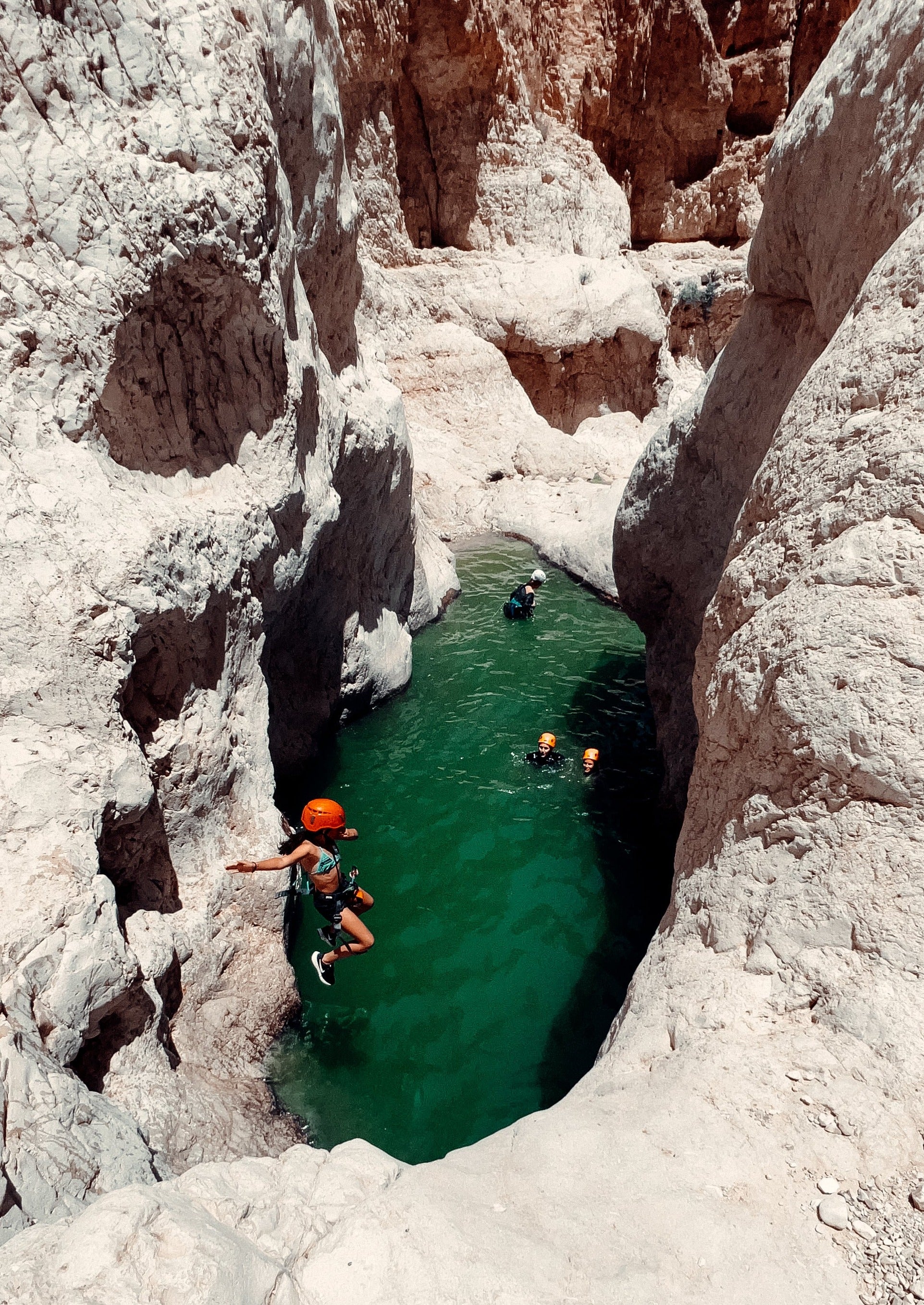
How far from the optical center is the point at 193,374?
589 centimetres

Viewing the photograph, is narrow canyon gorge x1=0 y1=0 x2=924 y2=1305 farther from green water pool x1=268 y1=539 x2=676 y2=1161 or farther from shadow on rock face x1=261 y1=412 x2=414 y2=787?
green water pool x1=268 y1=539 x2=676 y2=1161

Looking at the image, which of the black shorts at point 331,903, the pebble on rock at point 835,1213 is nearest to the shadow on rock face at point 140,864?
the black shorts at point 331,903

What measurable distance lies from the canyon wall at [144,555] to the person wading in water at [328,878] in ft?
1.47

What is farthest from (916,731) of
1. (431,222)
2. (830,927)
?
(431,222)

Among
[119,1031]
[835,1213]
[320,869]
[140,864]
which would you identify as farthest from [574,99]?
[835,1213]

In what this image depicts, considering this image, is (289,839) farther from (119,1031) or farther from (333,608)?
(333,608)

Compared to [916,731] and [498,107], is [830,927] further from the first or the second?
[498,107]

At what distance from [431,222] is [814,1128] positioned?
2191 cm

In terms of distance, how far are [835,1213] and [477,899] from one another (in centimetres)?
469

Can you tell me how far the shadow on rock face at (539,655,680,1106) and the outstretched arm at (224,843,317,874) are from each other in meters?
2.31

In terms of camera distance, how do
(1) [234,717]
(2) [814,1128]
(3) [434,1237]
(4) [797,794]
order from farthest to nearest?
(1) [234,717]
(4) [797,794]
(2) [814,1128]
(3) [434,1237]

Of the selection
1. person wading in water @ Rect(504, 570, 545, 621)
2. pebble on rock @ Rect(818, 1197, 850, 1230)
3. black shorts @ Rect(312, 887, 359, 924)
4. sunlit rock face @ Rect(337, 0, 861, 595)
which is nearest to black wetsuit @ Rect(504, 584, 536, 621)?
person wading in water @ Rect(504, 570, 545, 621)

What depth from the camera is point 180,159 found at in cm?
517

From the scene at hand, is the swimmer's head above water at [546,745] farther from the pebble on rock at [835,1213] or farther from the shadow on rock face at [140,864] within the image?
the pebble on rock at [835,1213]
